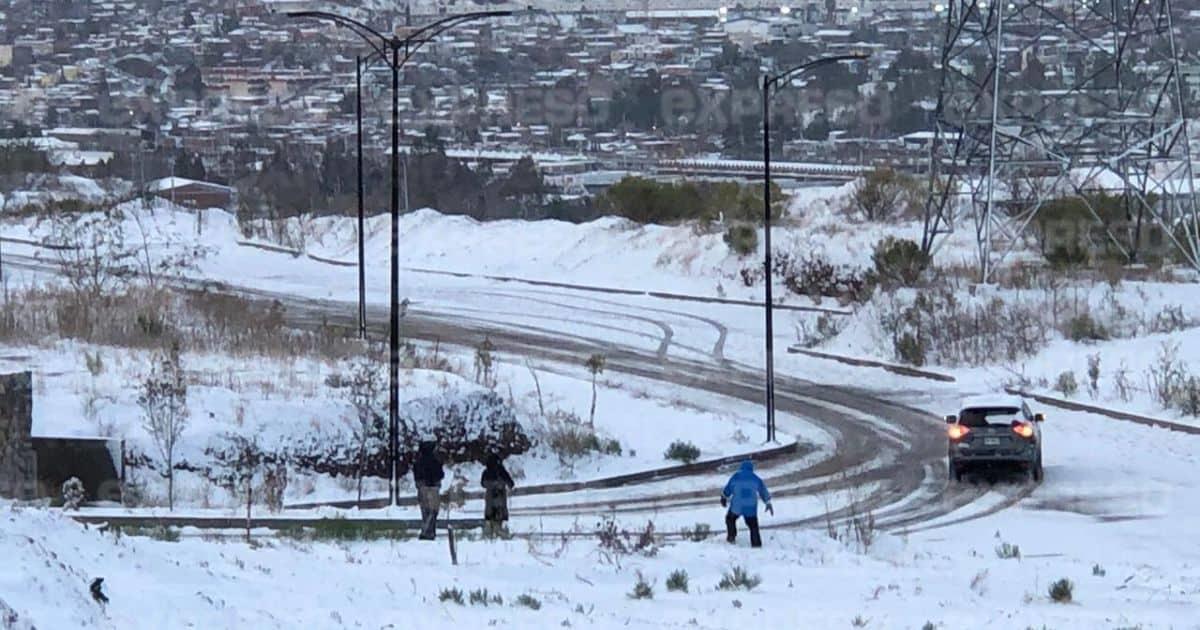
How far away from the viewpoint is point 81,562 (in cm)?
1355

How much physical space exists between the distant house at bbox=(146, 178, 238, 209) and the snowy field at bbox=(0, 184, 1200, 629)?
31179mm

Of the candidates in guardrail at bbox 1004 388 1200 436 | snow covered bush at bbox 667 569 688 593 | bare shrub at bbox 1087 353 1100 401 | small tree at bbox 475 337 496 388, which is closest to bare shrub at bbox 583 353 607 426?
small tree at bbox 475 337 496 388

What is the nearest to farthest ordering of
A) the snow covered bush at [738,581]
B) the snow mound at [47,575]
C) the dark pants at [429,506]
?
the snow mound at [47,575] < the snow covered bush at [738,581] < the dark pants at [429,506]

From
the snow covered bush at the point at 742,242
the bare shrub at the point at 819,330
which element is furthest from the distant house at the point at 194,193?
the bare shrub at the point at 819,330

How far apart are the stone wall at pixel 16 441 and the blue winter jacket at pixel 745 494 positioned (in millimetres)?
9750

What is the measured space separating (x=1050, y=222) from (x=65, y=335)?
35.3 meters

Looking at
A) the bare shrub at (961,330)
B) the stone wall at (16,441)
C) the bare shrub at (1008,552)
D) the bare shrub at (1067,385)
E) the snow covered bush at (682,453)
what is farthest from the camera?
the bare shrub at (961,330)

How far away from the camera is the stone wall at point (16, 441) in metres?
25.7

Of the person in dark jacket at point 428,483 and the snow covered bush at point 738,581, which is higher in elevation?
the snow covered bush at point 738,581

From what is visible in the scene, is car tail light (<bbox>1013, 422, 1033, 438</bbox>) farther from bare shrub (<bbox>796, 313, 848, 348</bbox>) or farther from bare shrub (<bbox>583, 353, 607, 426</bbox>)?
bare shrub (<bbox>796, 313, 848, 348</bbox>)

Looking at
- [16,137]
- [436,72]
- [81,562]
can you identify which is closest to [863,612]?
[81,562]

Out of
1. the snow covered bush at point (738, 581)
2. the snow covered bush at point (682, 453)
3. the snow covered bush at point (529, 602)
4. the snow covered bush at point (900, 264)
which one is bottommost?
the snow covered bush at point (682, 453)

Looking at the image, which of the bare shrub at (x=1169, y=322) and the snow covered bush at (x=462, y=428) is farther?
the bare shrub at (x=1169, y=322)

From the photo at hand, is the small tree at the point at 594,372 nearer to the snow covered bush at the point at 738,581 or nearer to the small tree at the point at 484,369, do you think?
the small tree at the point at 484,369
